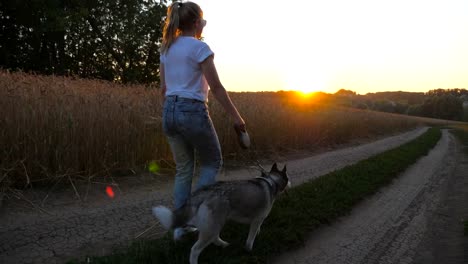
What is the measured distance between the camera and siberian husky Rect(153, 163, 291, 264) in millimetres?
3381

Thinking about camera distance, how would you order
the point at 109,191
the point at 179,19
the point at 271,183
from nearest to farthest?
the point at 179,19 → the point at 271,183 → the point at 109,191

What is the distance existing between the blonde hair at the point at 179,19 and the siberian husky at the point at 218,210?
1.49 metres

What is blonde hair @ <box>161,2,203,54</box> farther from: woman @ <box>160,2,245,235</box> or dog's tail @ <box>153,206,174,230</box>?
dog's tail @ <box>153,206,174,230</box>

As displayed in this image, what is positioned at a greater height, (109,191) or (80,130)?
(80,130)

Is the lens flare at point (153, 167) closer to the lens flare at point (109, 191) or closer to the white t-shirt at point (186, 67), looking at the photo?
the lens flare at point (109, 191)

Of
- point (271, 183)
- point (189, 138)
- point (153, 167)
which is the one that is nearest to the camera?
point (189, 138)

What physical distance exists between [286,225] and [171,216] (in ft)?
7.08

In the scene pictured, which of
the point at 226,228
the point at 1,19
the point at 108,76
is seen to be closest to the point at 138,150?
the point at 226,228

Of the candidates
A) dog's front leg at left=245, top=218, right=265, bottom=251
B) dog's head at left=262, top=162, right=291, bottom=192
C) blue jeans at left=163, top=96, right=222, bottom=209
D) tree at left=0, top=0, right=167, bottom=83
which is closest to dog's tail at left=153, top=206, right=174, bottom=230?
blue jeans at left=163, top=96, right=222, bottom=209

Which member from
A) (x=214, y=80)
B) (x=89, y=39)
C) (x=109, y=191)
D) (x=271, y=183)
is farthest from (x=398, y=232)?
(x=89, y=39)

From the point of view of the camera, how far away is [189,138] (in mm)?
3570

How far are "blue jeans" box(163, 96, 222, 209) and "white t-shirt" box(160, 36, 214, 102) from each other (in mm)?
85

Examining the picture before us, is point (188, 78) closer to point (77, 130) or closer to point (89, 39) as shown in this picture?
point (77, 130)

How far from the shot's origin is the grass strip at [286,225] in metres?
3.81
